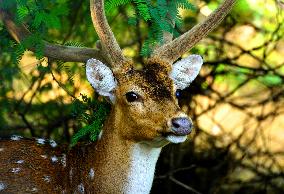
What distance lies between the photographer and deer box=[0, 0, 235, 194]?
16.0ft

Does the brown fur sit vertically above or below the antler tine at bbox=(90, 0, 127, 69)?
below

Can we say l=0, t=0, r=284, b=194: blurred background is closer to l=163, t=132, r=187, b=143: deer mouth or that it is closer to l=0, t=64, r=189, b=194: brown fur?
l=0, t=64, r=189, b=194: brown fur

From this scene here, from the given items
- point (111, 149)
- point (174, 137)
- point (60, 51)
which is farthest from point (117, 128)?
point (60, 51)

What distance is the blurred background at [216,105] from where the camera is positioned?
7352 millimetres

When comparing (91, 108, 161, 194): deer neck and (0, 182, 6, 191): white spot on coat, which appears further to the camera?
(0, 182, 6, 191): white spot on coat

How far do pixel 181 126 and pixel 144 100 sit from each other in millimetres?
313

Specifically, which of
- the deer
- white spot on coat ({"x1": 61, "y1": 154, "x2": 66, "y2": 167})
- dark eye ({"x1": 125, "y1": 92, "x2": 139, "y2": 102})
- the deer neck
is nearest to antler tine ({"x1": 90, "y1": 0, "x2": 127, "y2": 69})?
the deer

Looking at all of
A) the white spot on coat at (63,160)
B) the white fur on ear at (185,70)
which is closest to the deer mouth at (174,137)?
the white fur on ear at (185,70)

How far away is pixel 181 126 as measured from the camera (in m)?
4.70

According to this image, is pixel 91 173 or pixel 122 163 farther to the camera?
pixel 91 173

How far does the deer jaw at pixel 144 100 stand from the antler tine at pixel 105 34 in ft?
0.32

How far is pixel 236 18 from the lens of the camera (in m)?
7.56

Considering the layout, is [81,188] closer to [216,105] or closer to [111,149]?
[111,149]

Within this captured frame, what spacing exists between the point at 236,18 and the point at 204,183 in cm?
163
